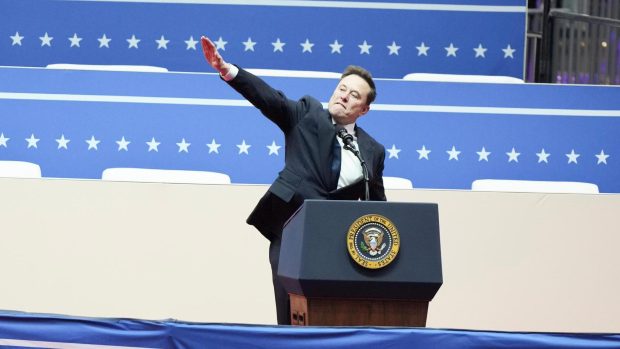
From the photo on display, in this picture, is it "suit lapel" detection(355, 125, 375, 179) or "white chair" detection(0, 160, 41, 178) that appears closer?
"suit lapel" detection(355, 125, 375, 179)

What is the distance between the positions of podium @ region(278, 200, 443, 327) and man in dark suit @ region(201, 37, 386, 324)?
1.24ft

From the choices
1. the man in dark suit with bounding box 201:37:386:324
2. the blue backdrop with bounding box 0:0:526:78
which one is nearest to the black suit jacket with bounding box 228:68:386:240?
the man in dark suit with bounding box 201:37:386:324

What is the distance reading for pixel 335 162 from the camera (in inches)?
112

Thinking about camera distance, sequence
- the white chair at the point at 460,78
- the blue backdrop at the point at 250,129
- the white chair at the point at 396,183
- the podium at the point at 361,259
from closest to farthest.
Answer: the podium at the point at 361,259
the white chair at the point at 396,183
the blue backdrop at the point at 250,129
the white chair at the point at 460,78

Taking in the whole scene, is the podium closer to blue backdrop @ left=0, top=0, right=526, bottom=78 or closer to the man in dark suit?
the man in dark suit

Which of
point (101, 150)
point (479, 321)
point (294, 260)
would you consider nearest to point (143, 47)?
point (101, 150)

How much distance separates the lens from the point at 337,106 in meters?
2.91

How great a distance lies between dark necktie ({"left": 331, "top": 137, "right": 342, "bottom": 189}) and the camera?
284 centimetres

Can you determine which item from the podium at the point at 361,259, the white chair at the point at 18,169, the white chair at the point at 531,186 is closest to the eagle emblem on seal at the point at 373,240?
the podium at the point at 361,259

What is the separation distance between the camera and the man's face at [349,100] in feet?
9.55

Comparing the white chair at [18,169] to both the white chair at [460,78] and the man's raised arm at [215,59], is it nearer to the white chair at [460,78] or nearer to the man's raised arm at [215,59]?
the man's raised arm at [215,59]

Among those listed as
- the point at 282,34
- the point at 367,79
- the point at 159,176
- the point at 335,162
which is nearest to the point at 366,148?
the point at 335,162

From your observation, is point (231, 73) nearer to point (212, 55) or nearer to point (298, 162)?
point (212, 55)

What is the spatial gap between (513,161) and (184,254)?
1608 mm
